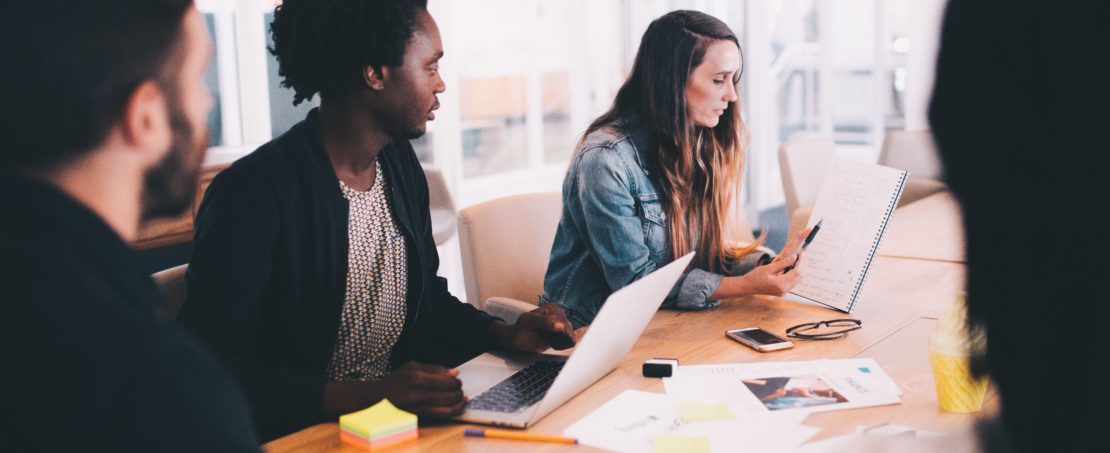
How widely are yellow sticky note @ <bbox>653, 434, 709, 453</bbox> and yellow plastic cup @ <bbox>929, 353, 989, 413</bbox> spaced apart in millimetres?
383

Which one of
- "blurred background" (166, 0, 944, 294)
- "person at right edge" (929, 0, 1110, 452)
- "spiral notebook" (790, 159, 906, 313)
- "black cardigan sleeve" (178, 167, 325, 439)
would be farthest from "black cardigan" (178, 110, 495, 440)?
"blurred background" (166, 0, 944, 294)

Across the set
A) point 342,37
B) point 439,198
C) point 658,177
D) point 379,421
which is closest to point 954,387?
point 379,421

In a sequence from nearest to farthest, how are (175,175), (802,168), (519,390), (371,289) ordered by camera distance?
(175,175), (519,390), (371,289), (802,168)

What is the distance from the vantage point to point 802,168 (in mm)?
4035

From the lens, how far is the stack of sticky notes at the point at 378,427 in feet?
4.45

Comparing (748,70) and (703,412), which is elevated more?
(748,70)

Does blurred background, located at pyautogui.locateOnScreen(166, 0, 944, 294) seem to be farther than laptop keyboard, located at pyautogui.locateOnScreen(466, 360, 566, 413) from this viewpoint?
Yes

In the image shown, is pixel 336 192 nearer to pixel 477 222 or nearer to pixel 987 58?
pixel 477 222

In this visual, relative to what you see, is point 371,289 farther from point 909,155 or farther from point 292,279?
point 909,155

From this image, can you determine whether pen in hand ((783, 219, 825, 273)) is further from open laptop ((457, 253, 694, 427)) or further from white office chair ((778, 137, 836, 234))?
white office chair ((778, 137, 836, 234))

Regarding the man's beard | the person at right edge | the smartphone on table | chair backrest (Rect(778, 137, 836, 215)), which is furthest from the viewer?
chair backrest (Rect(778, 137, 836, 215))

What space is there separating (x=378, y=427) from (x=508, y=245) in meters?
1.11

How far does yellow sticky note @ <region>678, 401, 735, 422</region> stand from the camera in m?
1.44

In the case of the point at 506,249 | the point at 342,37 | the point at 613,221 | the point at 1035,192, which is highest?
the point at 342,37
